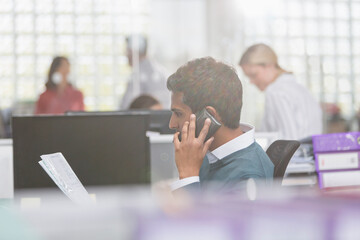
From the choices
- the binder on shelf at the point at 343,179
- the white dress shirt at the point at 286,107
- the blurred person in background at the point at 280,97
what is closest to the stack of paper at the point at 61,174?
the binder on shelf at the point at 343,179

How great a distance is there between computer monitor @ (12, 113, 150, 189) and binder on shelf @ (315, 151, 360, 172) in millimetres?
491

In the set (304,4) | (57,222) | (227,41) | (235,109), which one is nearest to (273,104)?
(235,109)

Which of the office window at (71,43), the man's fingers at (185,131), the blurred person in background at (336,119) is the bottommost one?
the blurred person in background at (336,119)

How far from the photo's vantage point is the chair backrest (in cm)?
110

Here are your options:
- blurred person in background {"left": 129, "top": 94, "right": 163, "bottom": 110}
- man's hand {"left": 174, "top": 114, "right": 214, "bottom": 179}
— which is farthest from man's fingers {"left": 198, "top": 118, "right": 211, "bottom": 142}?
blurred person in background {"left": 129, "top": 94, "right": 163, "bottom": 110}

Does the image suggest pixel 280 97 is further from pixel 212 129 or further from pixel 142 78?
pixel 142 78

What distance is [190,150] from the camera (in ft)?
3.02

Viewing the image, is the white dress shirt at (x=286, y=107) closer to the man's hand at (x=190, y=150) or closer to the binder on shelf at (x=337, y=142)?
the binder on shelf at (x=337, y=142)

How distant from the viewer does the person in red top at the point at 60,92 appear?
359 cm

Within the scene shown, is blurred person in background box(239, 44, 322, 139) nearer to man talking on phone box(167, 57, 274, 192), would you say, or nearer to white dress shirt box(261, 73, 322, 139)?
white dress shirt box(261, 73, 322, 139)

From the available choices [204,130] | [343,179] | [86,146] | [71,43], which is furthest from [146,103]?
[71,43]

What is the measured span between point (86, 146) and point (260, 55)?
859mm

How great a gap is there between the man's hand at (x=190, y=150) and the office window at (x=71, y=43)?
24.1ft

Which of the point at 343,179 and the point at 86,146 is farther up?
the point at 86,146
